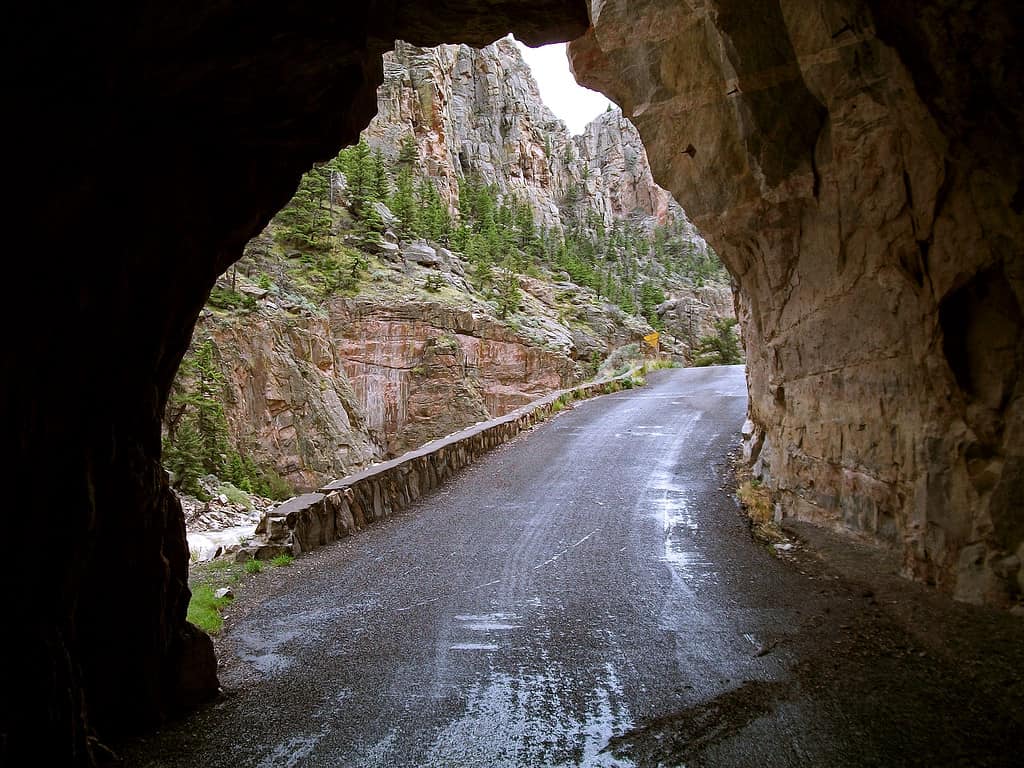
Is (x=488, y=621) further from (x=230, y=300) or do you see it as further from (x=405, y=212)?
(x=405, y=212)

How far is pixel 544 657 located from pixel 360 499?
5618mm

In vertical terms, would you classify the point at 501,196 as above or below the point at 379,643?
above

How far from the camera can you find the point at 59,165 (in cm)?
341

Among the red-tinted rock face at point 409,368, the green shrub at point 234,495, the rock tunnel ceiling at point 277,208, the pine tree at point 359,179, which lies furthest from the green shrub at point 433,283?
the rock tunnel ceiling at point 277,208

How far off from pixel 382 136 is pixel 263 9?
48091 mm

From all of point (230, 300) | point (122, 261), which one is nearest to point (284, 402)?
point (230, 300)

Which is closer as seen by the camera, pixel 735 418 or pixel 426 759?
pixel 426 759

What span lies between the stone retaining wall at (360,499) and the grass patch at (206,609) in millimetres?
1390

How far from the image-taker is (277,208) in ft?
17.9

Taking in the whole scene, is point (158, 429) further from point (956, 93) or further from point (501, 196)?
point (501, 196)

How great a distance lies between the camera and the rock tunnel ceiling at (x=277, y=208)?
3434 mm

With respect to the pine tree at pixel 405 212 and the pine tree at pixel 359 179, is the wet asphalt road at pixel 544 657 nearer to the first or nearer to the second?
the pine tree at pixel 359 179

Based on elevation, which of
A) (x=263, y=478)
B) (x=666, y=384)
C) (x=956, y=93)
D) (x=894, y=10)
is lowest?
(x=263, y=478)

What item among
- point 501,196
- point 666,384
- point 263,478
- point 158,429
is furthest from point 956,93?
point 501,196
